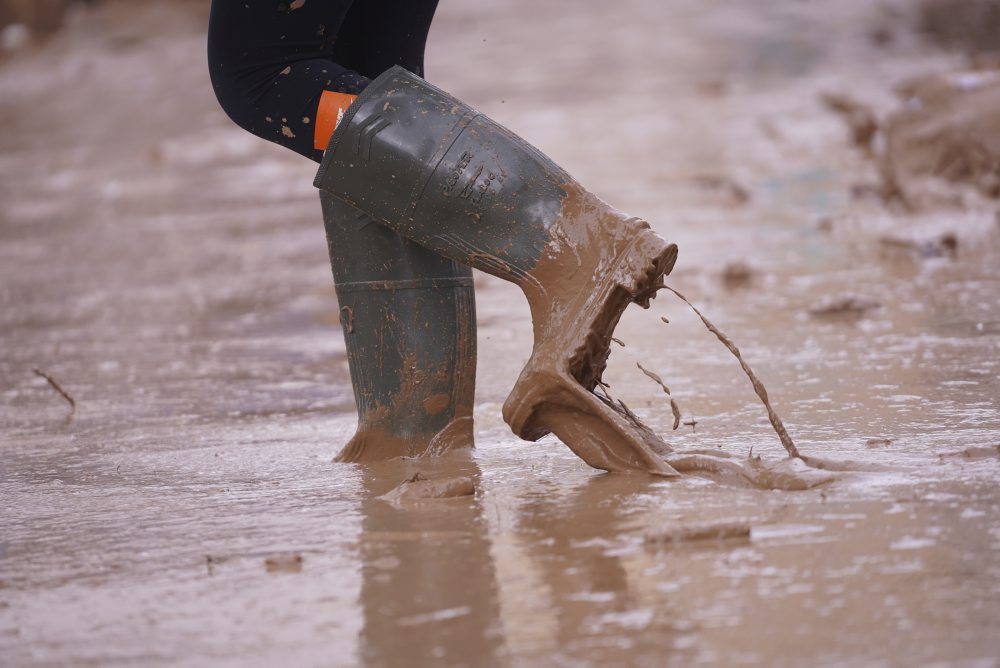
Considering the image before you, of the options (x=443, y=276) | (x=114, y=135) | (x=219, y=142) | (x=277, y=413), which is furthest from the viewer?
(x=114, y=135)

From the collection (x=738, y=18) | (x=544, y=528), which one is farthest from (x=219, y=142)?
(x=544, y=528)

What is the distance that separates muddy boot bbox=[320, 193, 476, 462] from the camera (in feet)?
5.61

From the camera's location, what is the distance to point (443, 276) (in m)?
1.73

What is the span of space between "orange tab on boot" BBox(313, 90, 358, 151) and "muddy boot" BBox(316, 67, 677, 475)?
0.05 meters

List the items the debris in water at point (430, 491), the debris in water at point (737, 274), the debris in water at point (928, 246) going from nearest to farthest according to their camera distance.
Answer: the debris in water at point (430, 491) → the debris in water at point (737, 274) → the debris in water at point (928, 246)

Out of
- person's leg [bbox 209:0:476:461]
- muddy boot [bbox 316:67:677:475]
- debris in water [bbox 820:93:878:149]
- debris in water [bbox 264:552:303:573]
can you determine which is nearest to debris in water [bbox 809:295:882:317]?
person's leg [bbox 209:0:476:461]

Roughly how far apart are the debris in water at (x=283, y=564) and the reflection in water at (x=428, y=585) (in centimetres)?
6

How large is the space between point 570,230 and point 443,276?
0.28 m

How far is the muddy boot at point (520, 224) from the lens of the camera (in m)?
1.47

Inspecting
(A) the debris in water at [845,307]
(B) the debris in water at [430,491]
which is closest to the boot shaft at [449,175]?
(B) the debris in water at [430,491]

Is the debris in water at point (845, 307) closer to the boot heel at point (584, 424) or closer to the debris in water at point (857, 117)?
the boot heel at point (584, 424)

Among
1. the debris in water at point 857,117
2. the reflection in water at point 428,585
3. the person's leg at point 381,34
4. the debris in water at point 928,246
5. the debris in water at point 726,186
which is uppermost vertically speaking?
the debris in water at point 857,117

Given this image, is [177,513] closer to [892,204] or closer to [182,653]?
[182,653]

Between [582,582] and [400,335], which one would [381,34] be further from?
[582,582]
